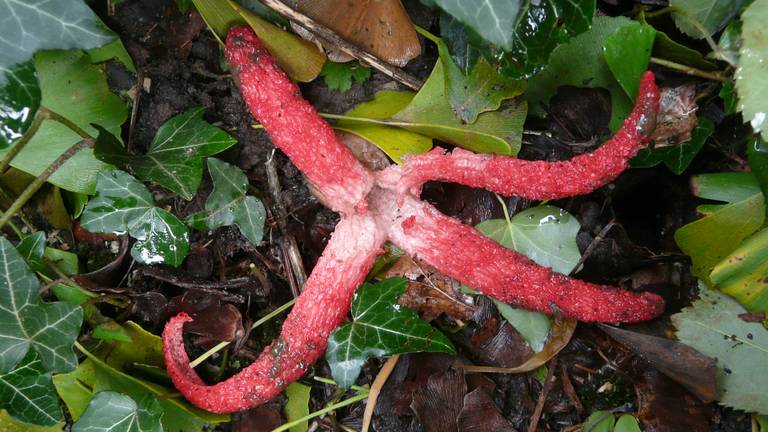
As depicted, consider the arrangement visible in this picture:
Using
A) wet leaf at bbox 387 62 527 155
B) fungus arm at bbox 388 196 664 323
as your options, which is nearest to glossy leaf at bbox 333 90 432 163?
wet leaf at bbox 387 62 527 155

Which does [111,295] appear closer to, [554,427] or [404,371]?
[404,371]

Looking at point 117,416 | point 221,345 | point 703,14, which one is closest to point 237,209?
point 221,345

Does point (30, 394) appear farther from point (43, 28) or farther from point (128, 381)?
point (43, 28)

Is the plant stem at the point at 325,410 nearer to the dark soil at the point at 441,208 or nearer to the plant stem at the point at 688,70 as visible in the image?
the dark soil at the point at 441,208

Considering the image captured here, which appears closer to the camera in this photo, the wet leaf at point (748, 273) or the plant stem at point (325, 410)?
the wet leaf at point (748, 273)

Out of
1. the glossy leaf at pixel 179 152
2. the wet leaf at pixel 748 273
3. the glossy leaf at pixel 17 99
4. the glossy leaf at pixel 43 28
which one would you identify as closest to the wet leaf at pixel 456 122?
the glossy leaf at pixel 179 152

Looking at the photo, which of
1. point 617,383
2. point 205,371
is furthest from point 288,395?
point 617,383
